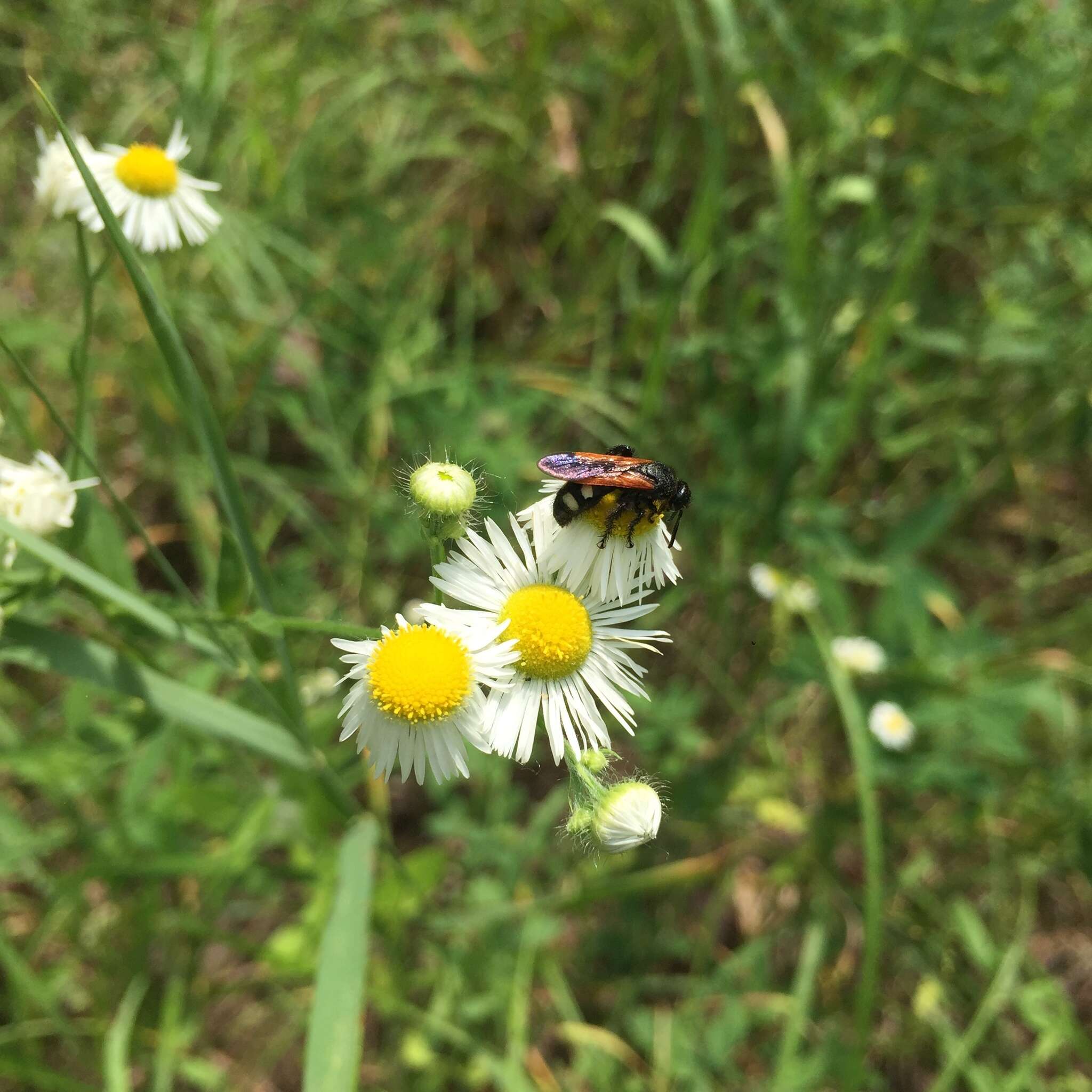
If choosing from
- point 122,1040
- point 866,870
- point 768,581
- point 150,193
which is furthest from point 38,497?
point 768,581

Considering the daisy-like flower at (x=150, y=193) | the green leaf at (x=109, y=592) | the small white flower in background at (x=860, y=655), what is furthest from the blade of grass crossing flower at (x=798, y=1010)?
the daisy-like flower at (x=150, y=193)

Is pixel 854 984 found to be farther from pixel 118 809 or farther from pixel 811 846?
pixel 118 809

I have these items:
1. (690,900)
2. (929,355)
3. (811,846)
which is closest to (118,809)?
(690,900)

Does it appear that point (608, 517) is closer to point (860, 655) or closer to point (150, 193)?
point (150, 193)

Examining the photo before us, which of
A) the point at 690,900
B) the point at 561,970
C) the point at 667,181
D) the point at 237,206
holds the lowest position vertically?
the point at 561,970

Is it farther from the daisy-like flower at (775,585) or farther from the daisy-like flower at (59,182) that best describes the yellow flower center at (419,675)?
the daisy-like flower at (775,585)

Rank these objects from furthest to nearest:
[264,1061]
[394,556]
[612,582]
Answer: [394,556]
[264,1061]
[612,582]

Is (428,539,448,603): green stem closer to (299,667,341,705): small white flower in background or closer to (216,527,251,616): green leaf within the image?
(216,527,251,616): green leaf
